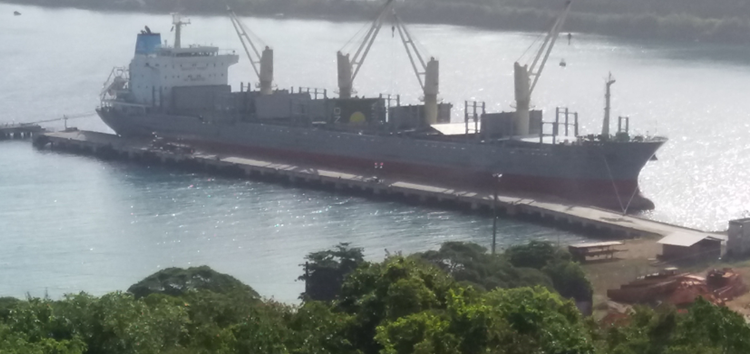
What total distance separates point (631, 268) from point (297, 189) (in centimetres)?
891

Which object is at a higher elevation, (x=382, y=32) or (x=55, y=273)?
(x=382, y=32)

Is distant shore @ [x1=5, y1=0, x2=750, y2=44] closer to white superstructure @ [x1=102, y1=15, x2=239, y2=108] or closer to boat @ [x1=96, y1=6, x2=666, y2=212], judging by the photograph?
white superstructure @ [x1=102, y1=15, x2=239, y2=108]

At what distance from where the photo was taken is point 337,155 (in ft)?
77.3

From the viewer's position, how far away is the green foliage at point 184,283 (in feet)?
36.2

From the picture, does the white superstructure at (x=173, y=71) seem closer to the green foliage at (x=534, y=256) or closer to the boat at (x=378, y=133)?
the boat at (x=378, y=133)

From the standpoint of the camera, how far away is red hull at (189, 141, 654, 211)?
66.2ft

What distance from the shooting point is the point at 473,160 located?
21.5 m

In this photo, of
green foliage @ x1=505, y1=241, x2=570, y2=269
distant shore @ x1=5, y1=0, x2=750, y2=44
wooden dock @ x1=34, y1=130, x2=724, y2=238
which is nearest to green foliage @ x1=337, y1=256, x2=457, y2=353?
green foliage @ x1=505, y1=241, x2=570, y2=269

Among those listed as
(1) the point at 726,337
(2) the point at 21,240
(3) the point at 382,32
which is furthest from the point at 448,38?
(1) the point at 726,337

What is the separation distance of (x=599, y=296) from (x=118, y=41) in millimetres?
46138

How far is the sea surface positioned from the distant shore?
1.82 ft

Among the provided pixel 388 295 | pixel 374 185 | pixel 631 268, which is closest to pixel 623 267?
pixel 631 268

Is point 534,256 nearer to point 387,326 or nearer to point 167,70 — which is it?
point 387,326

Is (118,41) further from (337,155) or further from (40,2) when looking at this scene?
(337,155)
